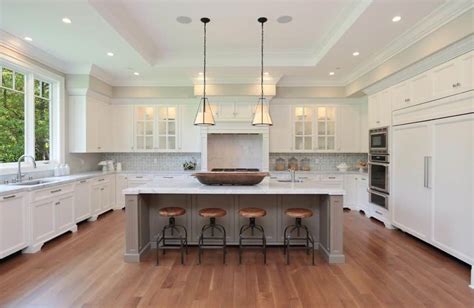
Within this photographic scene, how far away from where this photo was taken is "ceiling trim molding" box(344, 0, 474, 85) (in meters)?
2.94

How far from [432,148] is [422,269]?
1.56 meters

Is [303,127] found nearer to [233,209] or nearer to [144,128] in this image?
[233,209]

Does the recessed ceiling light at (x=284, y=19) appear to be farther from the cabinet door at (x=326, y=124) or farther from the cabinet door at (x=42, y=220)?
the cabinet door at (x=42, y=220)

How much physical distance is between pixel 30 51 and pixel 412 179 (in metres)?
6.13

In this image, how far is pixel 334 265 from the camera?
3209mm

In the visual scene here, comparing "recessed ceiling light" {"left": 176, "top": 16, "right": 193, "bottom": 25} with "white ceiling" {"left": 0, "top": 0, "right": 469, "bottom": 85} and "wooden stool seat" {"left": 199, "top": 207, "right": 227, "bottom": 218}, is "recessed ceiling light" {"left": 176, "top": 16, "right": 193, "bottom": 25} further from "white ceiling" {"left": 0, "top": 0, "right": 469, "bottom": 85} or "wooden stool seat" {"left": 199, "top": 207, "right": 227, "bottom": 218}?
"wooden stool seat" {"left": 199, "top": 207, "right": 227, "bottom": 218}

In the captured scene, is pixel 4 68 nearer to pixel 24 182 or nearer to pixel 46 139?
pixel 46 139

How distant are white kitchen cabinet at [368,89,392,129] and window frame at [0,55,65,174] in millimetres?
5911

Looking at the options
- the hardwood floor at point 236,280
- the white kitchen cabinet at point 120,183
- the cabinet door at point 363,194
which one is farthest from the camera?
the white kitchen cabinet at point 120,183

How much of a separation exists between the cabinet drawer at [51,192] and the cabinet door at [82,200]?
219 millimetres

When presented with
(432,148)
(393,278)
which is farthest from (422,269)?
(432,148)

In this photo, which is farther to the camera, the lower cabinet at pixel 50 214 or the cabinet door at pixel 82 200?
the cabinet door at pixel 82 200

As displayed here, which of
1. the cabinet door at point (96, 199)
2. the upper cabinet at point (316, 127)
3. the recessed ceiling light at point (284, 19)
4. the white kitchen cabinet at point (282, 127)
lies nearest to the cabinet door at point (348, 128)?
the upper cabinet at point (316, 127)

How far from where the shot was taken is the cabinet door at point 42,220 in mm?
3604
